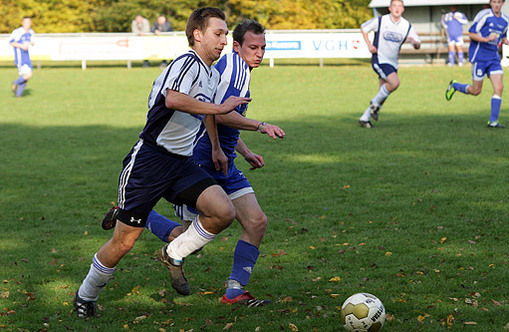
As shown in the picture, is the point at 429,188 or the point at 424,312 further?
the point at 429,188

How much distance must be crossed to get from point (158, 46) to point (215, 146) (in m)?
25.8

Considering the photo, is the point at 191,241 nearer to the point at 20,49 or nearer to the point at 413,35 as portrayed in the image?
the point at 413,35

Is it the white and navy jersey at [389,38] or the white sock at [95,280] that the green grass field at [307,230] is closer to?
the white sock at [95,280]

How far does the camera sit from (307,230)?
7.25m

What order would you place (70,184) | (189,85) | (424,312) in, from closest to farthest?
(189,85) → (424,312) → (70,184)

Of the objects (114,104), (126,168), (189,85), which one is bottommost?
(114,104)

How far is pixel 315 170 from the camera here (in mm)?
10266

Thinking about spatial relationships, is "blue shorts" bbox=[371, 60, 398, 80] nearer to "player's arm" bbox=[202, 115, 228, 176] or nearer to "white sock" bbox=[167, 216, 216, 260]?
"player's arm" bbox=[202, 115, 228, 176]

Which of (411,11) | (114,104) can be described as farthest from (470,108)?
(411,11)

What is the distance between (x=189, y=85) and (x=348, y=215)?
11.9 feet

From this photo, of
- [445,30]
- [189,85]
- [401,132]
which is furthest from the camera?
[445,30]

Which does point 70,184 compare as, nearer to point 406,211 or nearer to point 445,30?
point 406,211

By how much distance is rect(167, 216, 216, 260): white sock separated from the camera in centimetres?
496

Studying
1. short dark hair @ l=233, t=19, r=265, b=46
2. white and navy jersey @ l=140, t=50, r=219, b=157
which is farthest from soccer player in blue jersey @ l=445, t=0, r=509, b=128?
white and navy jersey @ l=140, t=50, r=219, b=157
